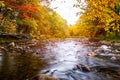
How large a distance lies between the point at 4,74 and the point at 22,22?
22.7 meters

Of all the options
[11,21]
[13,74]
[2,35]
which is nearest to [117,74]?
[13,74]

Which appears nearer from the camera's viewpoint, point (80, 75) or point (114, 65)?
point (80, 75)

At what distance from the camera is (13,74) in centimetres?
782

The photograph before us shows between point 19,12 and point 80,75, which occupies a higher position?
point 19,12

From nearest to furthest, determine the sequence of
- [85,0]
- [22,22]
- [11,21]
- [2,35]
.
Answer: [85,0], [2,35], [11,21], [22,22]

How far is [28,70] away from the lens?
860 cm

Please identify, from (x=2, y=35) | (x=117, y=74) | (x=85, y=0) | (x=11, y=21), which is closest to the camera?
(x=85, y=0)

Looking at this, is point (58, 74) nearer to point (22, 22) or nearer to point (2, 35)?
point (2, 35)

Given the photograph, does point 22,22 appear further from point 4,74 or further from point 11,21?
point 4,74

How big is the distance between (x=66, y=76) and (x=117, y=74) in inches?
82.6

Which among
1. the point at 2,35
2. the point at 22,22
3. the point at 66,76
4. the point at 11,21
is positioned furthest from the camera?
the point at 22,22

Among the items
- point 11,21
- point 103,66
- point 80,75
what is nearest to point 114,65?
point 103,66

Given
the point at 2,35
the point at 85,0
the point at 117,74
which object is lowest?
the point at 117,74

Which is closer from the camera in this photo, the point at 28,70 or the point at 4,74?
the point at 4,74
